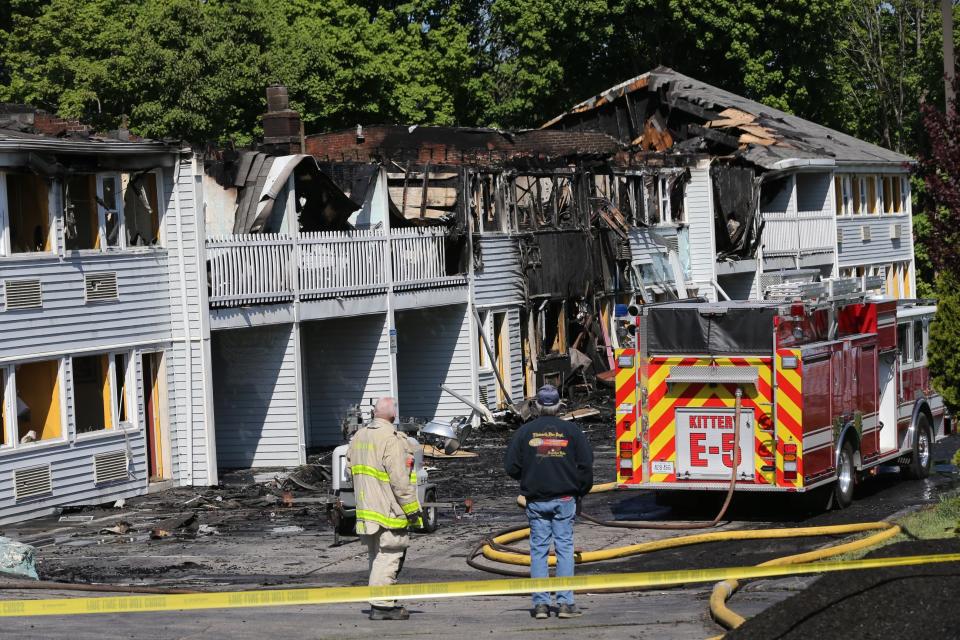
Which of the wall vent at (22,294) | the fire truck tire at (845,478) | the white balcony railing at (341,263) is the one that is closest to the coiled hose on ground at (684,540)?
the fire truck tire at (845,478)

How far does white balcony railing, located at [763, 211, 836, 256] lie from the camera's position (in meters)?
42.8

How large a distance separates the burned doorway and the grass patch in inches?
449

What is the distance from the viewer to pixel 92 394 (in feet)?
70.1

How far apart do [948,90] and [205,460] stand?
12160 mm

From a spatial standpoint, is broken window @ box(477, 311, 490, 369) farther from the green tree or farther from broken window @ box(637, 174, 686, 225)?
the green tree

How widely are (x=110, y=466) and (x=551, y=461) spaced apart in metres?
11.4

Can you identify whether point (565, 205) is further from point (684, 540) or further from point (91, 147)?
point (684, 540)

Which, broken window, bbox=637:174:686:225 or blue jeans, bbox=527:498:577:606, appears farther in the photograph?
broken window, bbox=637:174:686:225

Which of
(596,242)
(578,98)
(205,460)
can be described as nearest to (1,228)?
(205,460)

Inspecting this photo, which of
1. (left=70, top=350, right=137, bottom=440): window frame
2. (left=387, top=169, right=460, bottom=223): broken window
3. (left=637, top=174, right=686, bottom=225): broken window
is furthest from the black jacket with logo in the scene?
(left=637, top=174, right=686, bottom=225): broken window

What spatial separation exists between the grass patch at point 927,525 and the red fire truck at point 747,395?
1.55 m

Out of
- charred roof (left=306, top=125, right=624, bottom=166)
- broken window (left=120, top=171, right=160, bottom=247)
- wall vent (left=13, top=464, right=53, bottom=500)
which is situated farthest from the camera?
charred roof (left=306, top=125, right=624, bottom=166)

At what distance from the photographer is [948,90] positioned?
2095 centimetres

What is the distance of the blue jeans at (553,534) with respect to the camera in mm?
11672
